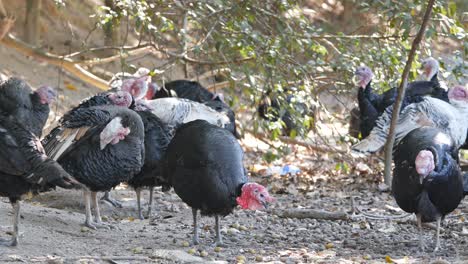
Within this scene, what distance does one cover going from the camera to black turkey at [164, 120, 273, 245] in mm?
5520

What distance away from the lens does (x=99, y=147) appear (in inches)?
245

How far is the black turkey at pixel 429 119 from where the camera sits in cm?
A: 780

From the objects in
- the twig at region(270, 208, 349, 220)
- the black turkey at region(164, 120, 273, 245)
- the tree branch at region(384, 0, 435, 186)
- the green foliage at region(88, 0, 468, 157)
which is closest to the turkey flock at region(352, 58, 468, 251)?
the tree branch at region(384, 0, 435, 186)

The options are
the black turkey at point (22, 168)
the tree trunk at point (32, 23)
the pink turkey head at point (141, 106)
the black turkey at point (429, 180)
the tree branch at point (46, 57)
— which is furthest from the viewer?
the tree trunk at point (32, 23)

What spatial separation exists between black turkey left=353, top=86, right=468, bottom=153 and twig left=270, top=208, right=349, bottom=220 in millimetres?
1055

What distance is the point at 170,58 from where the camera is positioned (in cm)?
838

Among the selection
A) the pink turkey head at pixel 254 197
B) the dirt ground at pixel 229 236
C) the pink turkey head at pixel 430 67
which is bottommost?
the dirt ground at pixel 229 236

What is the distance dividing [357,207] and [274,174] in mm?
2059

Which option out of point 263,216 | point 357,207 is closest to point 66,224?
point 263,216

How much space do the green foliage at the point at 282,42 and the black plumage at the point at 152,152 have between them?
2.49ft

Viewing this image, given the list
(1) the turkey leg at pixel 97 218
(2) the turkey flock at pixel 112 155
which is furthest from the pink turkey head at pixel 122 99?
(1) the turkey leg at pixel 97 218

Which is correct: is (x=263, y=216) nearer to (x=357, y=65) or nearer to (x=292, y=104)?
(x=292, y=104)

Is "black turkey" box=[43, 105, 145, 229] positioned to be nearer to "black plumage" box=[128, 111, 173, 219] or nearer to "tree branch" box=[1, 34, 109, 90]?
"black plumage" box=[128, 111, 173, 219]

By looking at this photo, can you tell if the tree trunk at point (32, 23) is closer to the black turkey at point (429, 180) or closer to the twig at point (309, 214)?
the twig at point (309, 214)
